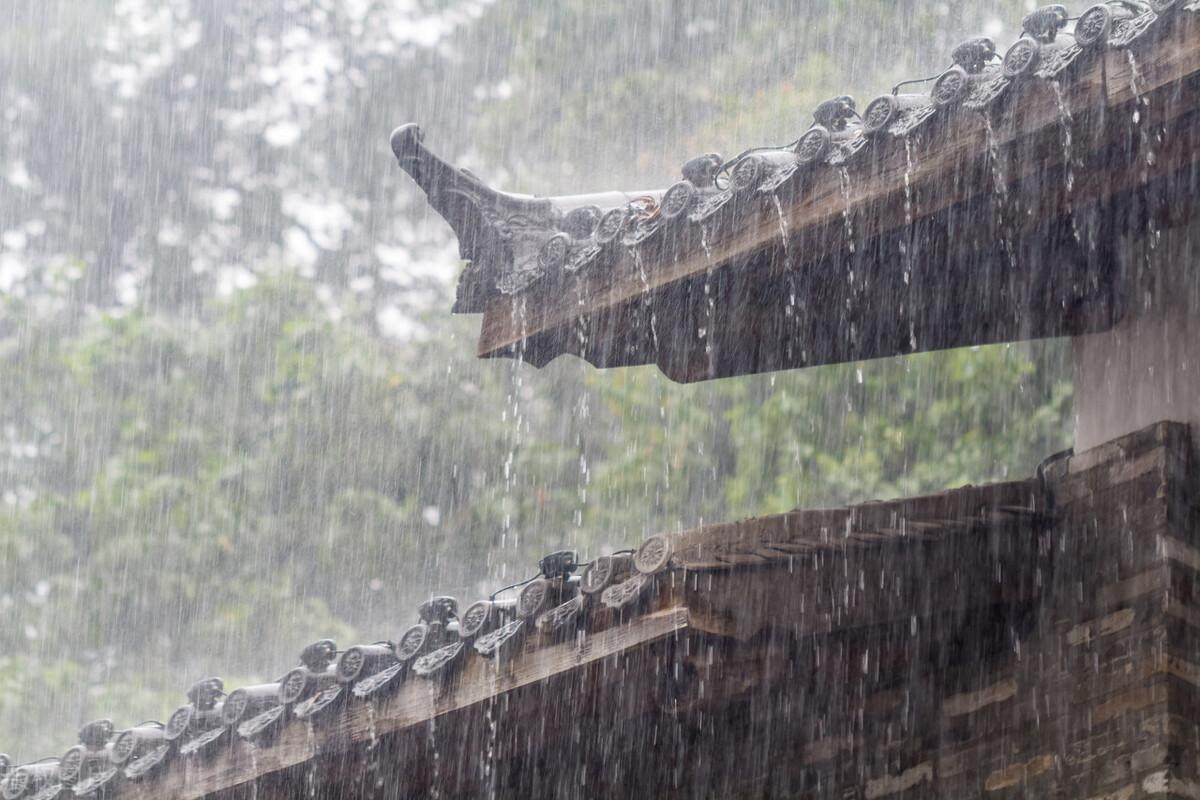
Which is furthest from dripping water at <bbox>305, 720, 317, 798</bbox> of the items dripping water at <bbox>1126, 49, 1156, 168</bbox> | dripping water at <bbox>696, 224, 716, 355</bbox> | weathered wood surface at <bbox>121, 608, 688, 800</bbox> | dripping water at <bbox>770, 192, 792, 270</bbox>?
dripping water at <bbox>1126, 49, 1156, 168</bbox>

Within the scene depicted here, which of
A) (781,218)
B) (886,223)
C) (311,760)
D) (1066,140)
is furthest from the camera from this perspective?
(311,760)

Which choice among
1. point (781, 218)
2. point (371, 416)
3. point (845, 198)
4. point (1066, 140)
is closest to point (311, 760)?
point (781, 218)

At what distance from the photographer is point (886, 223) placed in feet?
11.6

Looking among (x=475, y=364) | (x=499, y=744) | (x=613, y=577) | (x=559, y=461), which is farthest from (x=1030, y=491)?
(x=475, y=364)

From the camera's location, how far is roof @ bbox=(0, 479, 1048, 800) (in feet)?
12.0

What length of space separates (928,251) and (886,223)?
1.46ft

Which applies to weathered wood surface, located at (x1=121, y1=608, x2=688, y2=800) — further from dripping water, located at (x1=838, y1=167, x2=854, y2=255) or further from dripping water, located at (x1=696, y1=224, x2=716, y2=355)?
dripping water, located at (x1=838, y1=167, x2=854, y2=255)

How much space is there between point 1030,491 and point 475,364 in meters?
7.96

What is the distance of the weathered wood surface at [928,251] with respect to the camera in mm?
3227

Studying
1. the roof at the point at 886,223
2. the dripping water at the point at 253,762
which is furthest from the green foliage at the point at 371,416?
the dripping water at the point at 253,762

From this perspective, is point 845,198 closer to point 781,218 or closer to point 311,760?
point 781,218

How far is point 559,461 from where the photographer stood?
1100 centimetres

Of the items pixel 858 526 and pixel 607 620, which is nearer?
pixel 607 620

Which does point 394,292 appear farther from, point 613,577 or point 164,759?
point 613,577
